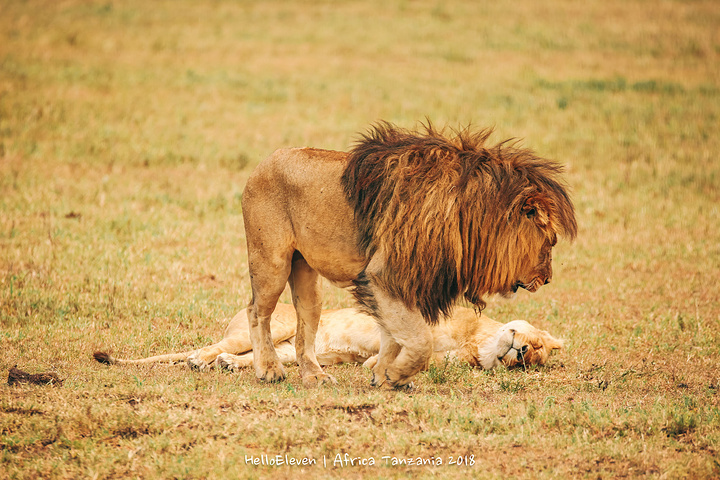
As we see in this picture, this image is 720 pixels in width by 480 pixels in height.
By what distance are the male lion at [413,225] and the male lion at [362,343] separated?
1149mm

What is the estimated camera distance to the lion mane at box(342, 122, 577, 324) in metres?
5.55

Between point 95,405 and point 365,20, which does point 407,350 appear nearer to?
point 95,405

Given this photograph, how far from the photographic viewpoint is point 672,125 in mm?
17422

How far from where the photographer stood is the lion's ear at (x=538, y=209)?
5.50 m

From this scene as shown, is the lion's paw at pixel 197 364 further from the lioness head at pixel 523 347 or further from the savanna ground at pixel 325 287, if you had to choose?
the lioness head at pixel 523 347

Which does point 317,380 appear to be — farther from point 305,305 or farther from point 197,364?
point 197,364

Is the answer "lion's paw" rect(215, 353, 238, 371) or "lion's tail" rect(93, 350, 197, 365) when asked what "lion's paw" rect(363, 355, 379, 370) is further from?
"lion's tail" rect(93, 350, 197, 365)

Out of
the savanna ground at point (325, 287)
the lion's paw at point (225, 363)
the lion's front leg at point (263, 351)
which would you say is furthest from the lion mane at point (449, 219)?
the lion's paw at point (225, 363)

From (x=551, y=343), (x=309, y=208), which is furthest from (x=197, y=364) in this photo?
(x=551, y=343)

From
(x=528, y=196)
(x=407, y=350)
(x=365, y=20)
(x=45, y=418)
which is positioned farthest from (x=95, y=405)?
(x=365, y=20)

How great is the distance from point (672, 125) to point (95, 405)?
15395 mm

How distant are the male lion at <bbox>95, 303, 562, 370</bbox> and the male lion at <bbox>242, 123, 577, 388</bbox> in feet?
3.77

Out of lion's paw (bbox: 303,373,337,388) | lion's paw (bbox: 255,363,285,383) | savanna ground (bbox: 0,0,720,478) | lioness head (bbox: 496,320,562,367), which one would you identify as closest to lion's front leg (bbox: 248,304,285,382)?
lion's paw (bbox: 255,363,285,383)

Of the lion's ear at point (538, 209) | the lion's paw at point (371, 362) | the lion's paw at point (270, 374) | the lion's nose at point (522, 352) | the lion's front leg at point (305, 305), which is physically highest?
the lion's ear at point (538, 209)
